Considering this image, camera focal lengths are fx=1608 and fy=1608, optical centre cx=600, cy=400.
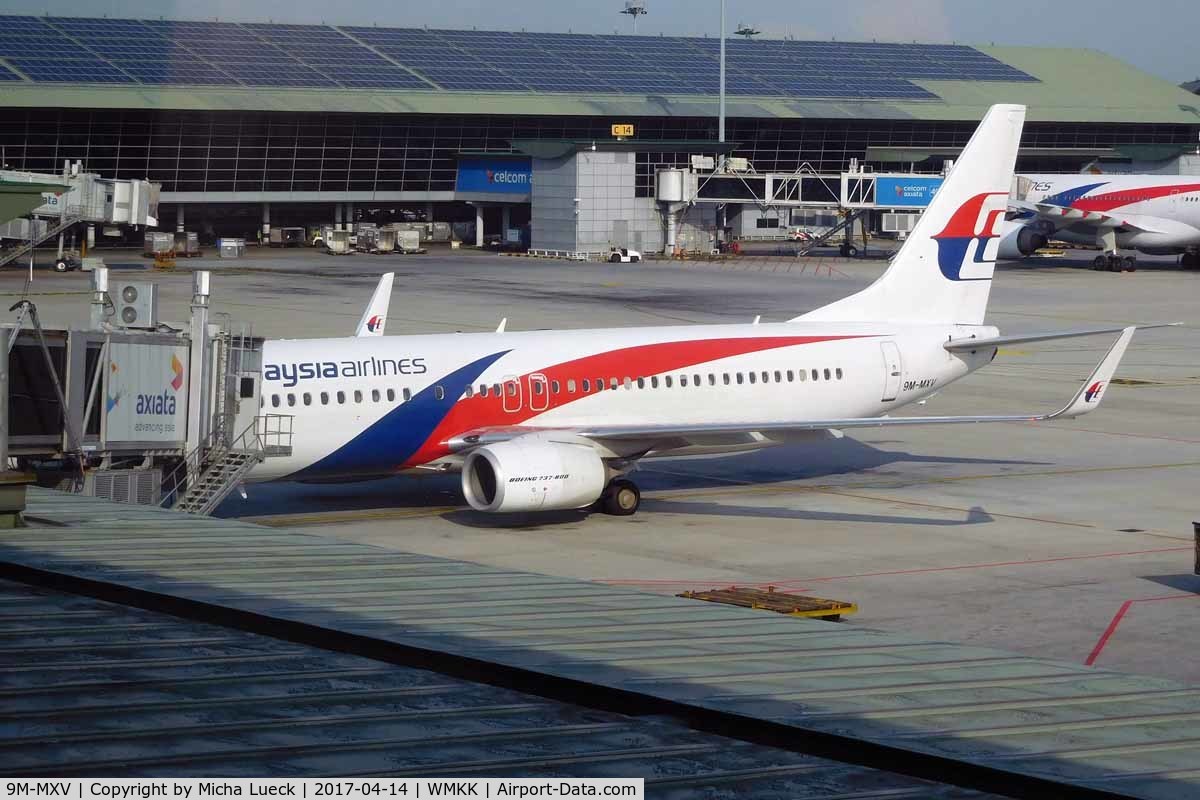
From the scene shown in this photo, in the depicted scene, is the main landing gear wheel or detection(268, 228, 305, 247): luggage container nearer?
the main landing gear wheel

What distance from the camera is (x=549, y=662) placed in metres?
14.5

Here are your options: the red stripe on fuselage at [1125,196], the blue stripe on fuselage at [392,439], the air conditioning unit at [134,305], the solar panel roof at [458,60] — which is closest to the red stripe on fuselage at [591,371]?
the blue stripe on fuselage at [392,439]

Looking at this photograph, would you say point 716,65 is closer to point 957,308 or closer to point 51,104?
point 51,104

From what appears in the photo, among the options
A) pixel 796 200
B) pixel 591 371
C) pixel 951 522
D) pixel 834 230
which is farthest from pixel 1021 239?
pixel 591 371

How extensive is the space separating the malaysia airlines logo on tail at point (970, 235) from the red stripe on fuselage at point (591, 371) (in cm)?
451

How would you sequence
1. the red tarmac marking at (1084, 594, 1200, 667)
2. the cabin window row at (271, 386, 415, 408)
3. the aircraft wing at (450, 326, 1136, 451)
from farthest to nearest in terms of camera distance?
the aircraft wing at (450, 326, 1136, 451), the cabin window row at (271, 386, 415, 408), the red tarmac marking at (1084, 594, 1200, 667)

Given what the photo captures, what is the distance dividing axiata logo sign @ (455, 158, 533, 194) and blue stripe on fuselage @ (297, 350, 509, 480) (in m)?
93.9

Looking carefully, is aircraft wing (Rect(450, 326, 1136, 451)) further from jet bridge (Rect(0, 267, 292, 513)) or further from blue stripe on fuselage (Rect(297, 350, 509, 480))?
jet bridge (Rect(0, 267, 292, 513))

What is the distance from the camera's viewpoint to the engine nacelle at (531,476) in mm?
32250

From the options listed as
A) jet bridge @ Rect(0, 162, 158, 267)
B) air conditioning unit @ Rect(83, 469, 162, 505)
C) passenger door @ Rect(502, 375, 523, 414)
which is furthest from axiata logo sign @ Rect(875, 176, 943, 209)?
air conditioning unit @ Rect(83, 469, 162, 505)

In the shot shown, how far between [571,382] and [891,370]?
8610mm

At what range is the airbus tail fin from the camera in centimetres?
4078

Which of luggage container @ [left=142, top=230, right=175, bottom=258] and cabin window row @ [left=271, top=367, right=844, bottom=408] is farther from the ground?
luggage container @ [left=142, top=230, right=175, bottom=258]

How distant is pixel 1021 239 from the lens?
363 ft
